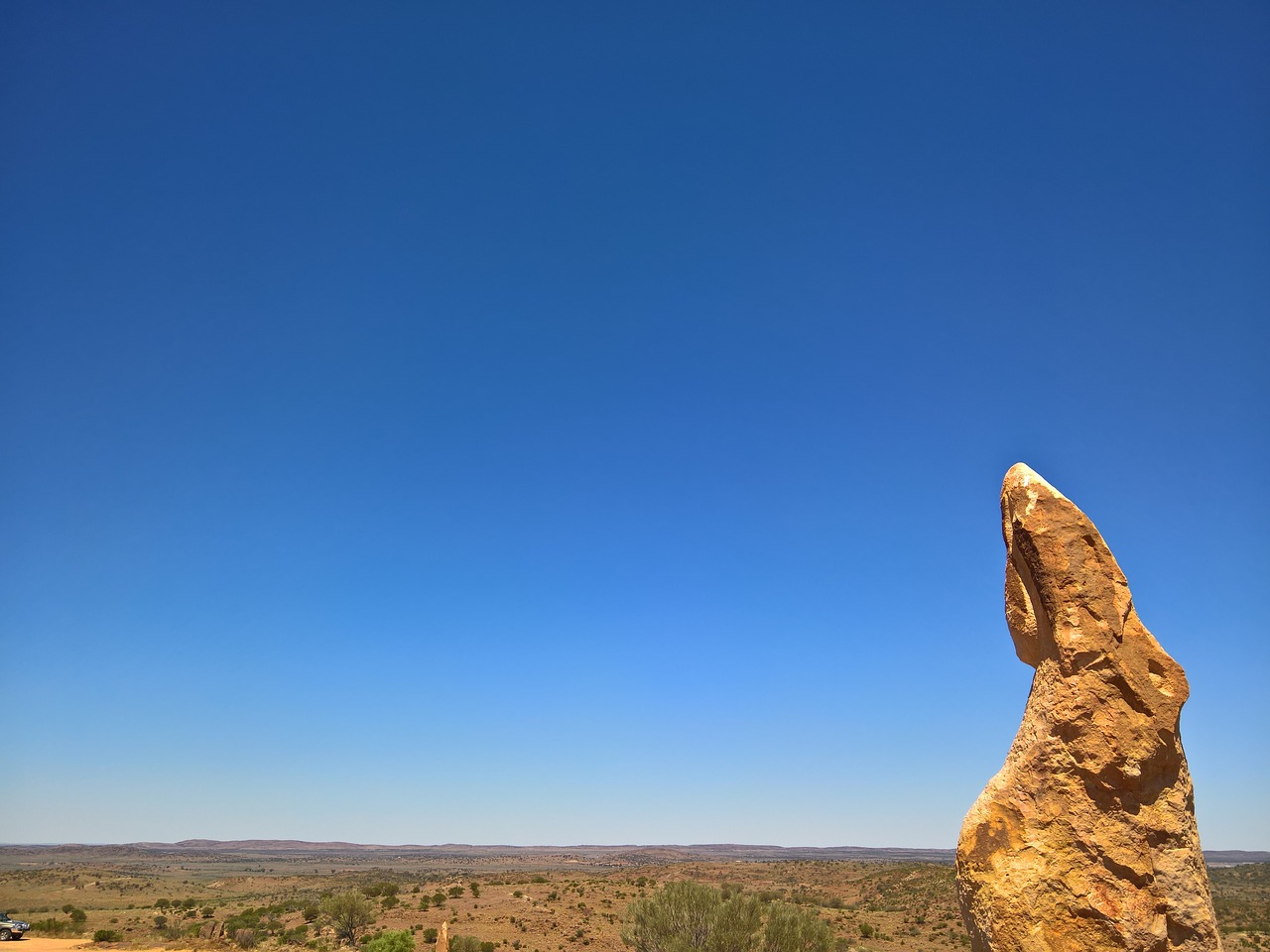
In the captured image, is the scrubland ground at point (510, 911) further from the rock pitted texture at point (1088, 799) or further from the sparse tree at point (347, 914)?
the rock pitted texture at point (1088, 799)

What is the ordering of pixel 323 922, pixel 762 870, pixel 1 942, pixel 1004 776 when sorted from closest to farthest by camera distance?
pixel 1004 776, pixel 1 942, pixel 323 922, pixel 762 870

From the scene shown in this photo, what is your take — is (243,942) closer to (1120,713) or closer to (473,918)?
(473,918)

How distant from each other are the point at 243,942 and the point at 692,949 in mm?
19658

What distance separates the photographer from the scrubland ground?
3438 centimetres

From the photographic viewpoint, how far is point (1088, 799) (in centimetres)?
685

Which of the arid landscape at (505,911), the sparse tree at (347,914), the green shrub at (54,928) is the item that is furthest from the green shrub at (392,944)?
the green shrub at (54,928)

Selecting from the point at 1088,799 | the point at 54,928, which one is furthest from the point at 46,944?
the point at 1088,799

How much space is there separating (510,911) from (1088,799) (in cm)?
4253

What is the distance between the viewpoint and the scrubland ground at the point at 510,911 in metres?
34.4

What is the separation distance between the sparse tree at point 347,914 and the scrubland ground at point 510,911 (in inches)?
21.4

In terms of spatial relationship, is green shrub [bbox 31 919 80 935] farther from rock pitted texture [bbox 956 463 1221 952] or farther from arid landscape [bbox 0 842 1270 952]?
rock pitted texture [bbox 956 463 1221 952]

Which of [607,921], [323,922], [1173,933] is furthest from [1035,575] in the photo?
[323,922]

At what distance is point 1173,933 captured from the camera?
263 inches

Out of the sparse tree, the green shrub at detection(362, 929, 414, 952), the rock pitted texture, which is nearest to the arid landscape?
the sparse tree
